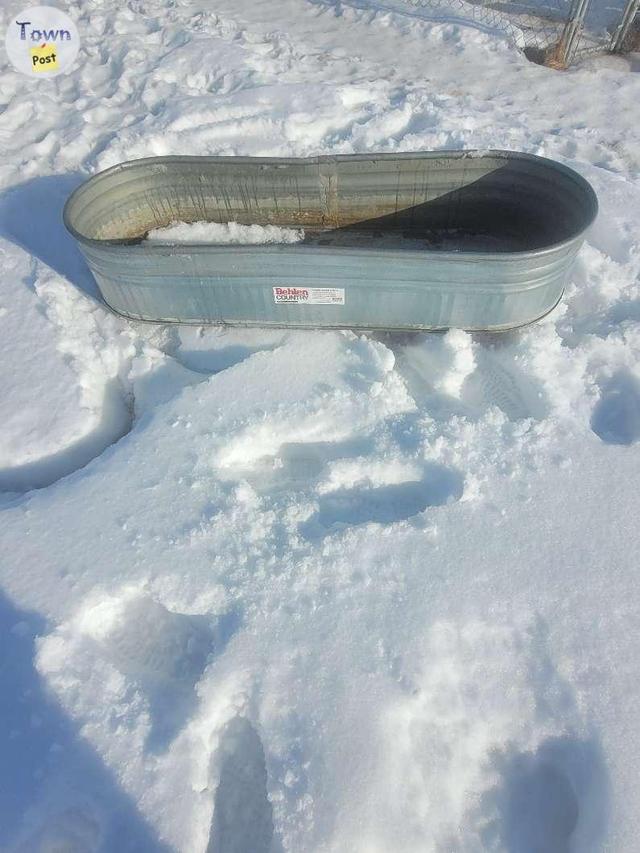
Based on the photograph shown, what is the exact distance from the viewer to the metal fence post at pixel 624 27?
190 inches

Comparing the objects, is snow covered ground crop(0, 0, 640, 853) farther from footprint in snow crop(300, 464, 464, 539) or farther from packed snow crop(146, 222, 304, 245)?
packed snow crop(146, 222, 304, 245)

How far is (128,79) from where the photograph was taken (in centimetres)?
493

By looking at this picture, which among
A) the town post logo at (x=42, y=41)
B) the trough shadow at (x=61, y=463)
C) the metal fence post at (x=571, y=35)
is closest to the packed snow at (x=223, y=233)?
the trough shadow at (x=61, y=463)

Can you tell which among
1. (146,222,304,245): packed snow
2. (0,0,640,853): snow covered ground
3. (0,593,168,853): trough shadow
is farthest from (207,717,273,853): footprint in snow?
(146,222,304,245): packed snow

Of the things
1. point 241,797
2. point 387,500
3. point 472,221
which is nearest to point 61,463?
point 387,500

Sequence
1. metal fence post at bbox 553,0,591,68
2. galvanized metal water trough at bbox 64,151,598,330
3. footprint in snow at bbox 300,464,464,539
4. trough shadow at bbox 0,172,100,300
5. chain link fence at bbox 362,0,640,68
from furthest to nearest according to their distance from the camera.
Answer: chain link fence at bbox 362,0,640,68
metal fence post at bbox 553,0,591,68
trough shadow at bbox 0,172,100,300
galvanized metal water trough at bbox 64,151,598,330
footprint in snow at bbox 300,464,464,539

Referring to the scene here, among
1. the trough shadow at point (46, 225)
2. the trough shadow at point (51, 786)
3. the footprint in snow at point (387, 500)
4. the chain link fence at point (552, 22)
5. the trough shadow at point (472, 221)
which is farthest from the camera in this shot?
the chain link fence at point (552, 22)

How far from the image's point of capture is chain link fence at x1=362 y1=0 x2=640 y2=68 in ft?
16.3

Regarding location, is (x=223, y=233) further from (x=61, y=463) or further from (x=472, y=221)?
(x=61, y=463)

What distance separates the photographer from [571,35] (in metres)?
4.85

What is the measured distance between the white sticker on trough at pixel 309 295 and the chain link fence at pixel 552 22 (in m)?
3.84

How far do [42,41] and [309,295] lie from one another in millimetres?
4526

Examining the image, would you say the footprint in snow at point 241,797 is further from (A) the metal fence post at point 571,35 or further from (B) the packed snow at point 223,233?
(A) the metal fence post at point 571,35

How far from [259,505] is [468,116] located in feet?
12.0
